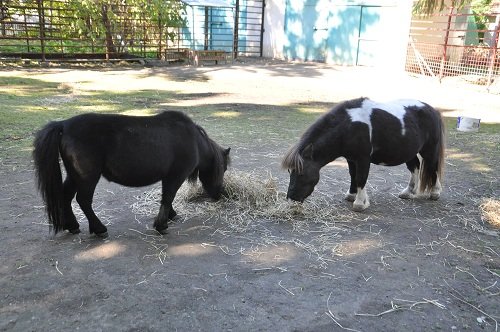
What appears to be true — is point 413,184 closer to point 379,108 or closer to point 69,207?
point 379,108

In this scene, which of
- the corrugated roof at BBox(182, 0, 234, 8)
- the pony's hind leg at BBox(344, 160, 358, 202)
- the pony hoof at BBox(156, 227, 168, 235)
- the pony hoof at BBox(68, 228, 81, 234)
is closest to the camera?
the pony hoof at BBox(68, 228, 81, 234)

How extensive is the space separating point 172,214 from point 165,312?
5.03 ft

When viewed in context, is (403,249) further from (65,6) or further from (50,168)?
(65,6)

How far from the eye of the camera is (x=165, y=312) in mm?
2902

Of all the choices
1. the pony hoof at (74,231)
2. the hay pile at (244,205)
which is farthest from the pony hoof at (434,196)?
the pony hoof at (74,231)

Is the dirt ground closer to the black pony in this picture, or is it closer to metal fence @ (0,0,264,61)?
the black pony

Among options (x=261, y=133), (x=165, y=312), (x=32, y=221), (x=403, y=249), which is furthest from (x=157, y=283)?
(x=261, y=133)

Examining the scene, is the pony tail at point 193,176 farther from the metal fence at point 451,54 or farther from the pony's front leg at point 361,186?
the metal fence at point 451,54

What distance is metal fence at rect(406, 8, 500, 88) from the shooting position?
46.3 ft

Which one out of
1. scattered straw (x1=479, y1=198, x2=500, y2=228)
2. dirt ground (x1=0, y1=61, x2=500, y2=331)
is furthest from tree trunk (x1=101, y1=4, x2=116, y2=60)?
scattered straw (x1=479, y1=198, x2=500, y2=228)

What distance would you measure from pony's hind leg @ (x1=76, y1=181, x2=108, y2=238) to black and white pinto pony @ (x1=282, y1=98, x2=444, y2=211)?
6.01ft

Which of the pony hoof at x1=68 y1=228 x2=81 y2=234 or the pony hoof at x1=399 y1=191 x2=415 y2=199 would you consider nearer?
the pony hoof at x1=68 y1=228 x2=81 y2=234

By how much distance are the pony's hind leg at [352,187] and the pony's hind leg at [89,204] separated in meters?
2.65

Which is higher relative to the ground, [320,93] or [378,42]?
[378,42]
